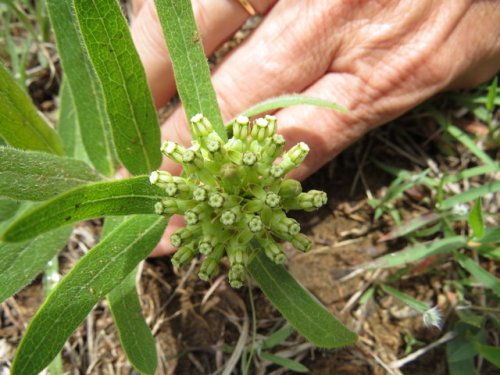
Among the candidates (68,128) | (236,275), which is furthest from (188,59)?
(68,128)

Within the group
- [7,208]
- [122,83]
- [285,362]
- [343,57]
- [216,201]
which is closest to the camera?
[216,201]

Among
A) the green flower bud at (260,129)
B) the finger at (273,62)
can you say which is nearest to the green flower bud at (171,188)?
the green flower bud at (260,129)

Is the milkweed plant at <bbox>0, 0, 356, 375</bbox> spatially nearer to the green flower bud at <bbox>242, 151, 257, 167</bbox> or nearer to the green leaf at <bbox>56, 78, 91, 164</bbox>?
the green flower bud at <bbox>242, 151, 257, 167</bbox>

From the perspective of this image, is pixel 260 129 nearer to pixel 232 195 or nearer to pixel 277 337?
pixel 232 195

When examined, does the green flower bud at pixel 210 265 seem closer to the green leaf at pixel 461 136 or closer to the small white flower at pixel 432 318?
the small white flower at pixel 432 318

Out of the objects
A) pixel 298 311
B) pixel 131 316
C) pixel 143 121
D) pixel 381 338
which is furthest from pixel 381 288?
pixel 143 121

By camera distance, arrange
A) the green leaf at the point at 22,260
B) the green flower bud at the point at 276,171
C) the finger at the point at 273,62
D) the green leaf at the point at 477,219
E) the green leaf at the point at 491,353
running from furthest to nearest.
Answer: the finger at the point at 273,62
the green leaf at the point at 477,219
the green leaf at the point at 491,353
the green leaf at the point at 22,260
the green flower bud at the point at 276,171
